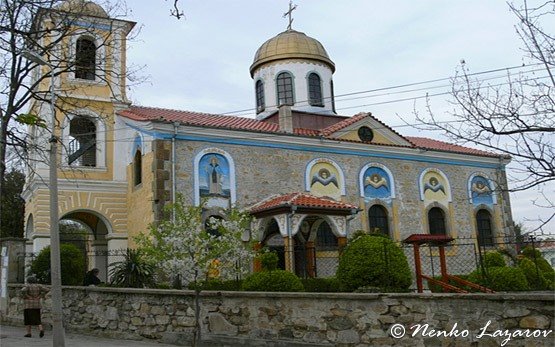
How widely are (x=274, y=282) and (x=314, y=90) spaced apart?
1511 centimetres

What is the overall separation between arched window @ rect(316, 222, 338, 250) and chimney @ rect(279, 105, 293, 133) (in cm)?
398

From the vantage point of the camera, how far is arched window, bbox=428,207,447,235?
78.1 feet

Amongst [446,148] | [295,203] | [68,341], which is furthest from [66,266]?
[446,148]

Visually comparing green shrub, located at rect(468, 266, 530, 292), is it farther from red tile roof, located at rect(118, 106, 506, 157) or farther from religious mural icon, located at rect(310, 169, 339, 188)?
religious mural icon, located at rect(310, 169, 339, 188)

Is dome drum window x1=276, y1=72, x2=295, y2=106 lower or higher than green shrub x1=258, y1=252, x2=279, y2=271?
higher

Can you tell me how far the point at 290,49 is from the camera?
25.9m

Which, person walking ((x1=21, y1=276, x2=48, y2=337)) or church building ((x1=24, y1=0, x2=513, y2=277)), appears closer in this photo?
person walking ((x1=21, y1=276, x2=48, y2=337))

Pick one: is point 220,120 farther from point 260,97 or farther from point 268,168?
point 260,97

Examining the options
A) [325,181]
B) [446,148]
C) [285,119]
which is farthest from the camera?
[446,148]

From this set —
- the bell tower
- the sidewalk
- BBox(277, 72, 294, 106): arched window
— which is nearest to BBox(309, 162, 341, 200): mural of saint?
BBox(277, 72, 294, 106): arched window

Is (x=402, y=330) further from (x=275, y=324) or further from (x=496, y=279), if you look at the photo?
(x=496, y=279)

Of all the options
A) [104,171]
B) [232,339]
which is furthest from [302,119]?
[232,339]

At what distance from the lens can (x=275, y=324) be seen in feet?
33.4

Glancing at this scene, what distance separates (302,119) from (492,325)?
55.9 feet
